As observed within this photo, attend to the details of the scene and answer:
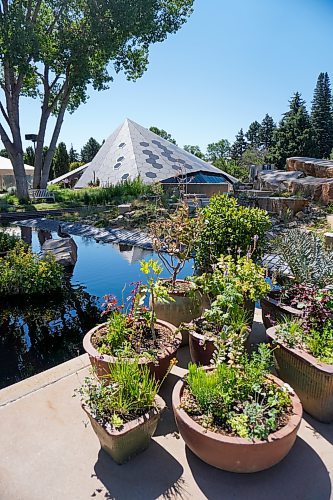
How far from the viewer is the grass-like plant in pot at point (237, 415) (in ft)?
5.34

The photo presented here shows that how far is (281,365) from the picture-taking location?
2293 mm

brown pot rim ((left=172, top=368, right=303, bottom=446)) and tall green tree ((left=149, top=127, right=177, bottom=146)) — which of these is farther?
tall green tree ((left=149, top=127, right=177, bottom=146))

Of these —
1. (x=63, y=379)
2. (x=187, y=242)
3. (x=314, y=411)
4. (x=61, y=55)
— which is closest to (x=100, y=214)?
(x=61, y=55)

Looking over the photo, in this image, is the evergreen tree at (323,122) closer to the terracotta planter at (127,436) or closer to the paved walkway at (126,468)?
the paved walkway at (126,468)

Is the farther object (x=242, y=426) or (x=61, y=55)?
(x=61, y=55)

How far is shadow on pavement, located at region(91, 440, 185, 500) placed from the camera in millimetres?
1643

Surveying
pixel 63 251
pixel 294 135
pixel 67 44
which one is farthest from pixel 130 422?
pixel 294 135

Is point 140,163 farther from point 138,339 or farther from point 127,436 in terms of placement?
point 127,436

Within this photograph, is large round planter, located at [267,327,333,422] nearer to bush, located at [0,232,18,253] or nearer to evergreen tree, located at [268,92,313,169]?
bush, located at [0,232,18,253]

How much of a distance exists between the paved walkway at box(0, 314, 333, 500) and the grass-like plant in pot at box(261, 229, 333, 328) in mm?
933

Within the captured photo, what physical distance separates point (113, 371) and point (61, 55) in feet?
52.0

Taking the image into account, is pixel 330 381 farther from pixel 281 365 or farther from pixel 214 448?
pixel 214 448

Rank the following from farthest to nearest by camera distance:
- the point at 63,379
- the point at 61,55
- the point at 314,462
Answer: the point at 61,55 → the point at 63,379 → the point at 314,462

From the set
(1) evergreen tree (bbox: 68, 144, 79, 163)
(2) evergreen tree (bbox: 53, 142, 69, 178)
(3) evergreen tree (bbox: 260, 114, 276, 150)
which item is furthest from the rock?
(3) evergreen tree (bbox: 260, 114, 276, 150)
